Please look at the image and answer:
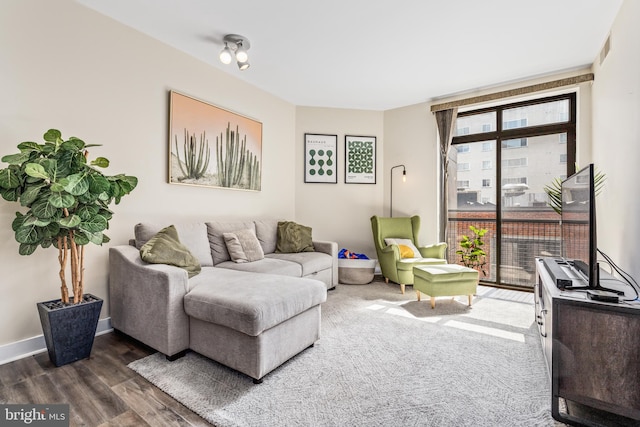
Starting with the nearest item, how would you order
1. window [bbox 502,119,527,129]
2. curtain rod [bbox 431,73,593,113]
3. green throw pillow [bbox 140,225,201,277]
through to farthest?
1. green throw pillow [bbox 140,225,201,277]
2. curtain rod [bbox 431,73,593,113]
3. window [bbox 502,119,527,129]

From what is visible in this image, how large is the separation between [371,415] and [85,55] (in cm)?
331

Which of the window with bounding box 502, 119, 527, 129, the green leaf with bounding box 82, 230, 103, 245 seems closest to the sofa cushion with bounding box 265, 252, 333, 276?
the green leaf with bounding box 82, 230, 103, 245

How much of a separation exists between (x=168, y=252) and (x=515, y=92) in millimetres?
4410

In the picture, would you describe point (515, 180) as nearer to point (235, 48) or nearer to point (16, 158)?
point (235, 48)

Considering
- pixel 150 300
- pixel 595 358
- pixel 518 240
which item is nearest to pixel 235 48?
pixel 150 300

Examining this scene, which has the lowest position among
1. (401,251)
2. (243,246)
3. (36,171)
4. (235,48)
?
(401,251)

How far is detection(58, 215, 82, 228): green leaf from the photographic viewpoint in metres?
1.80

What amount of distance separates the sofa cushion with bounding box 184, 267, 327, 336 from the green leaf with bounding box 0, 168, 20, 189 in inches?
47.9

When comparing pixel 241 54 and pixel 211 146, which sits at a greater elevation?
pixel 241 54

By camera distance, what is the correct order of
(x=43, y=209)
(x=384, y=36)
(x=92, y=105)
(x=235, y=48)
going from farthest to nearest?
(x=235, y=48) → (x=384, y=36) → (x=92, y=105) → (x=43, y=209)

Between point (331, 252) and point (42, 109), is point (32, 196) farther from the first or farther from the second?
point (331, 252)

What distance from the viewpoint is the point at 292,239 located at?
3820mm

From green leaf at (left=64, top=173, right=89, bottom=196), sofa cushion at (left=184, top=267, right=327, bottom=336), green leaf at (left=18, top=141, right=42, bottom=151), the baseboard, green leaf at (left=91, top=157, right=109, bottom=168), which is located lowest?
the baseboard

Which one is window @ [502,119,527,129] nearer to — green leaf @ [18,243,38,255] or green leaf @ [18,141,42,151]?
green leaf @ [18,141,42,151]
